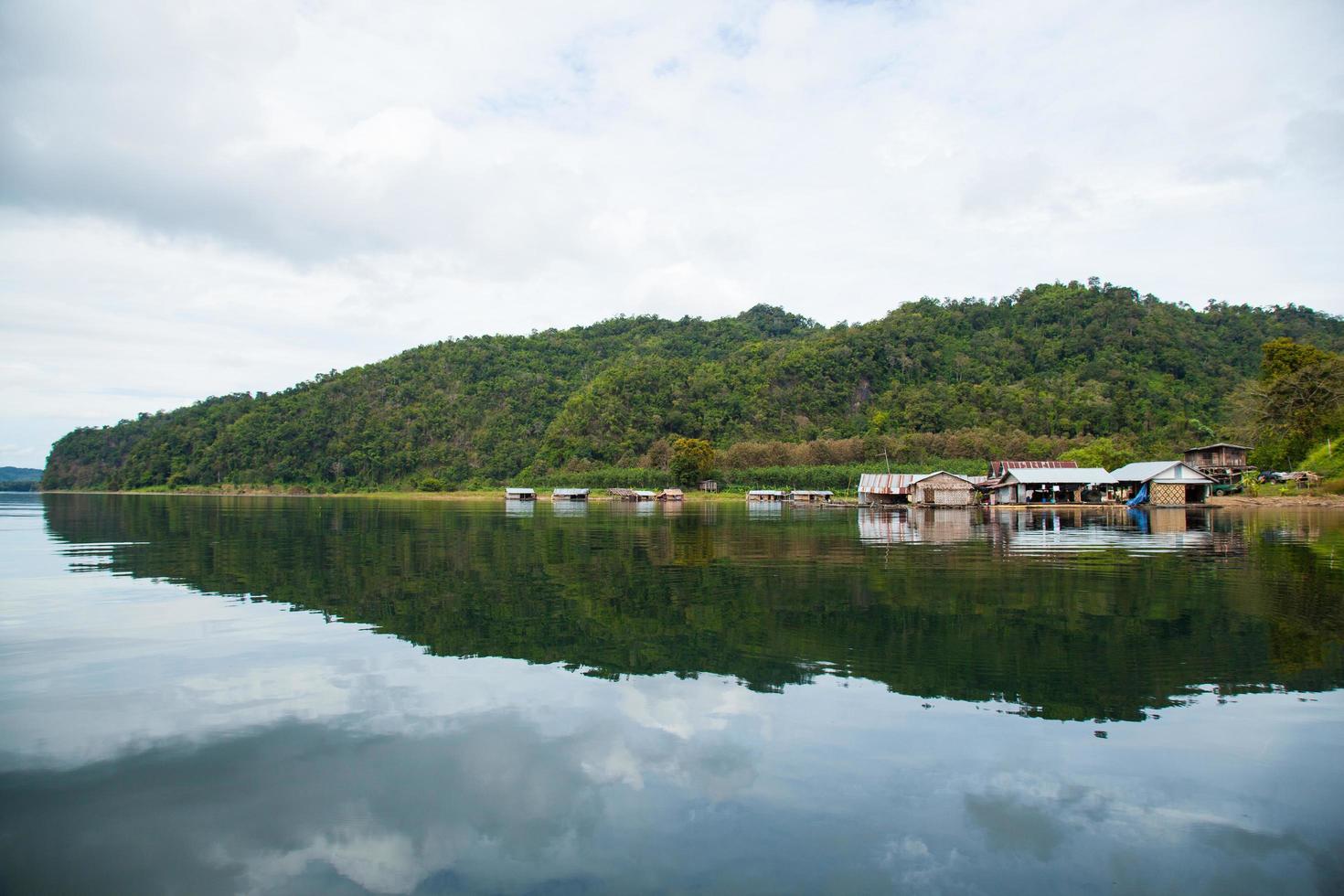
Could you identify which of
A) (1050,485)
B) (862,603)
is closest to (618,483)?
(1050,485)

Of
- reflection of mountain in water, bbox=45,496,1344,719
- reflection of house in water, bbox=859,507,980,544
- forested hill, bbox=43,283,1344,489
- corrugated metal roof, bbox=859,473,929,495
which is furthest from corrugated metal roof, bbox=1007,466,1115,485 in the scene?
forested hill, bbox=43,283,1344,489

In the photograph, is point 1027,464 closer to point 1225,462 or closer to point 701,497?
point 1225,462

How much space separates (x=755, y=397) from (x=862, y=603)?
113924 mm

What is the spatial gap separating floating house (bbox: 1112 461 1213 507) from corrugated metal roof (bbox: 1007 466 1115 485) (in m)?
3.23

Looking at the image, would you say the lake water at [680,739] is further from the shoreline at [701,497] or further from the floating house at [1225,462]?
the floating house at [1225,462]

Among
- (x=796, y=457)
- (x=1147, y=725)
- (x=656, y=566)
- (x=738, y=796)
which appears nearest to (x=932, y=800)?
(x=738, y=796)

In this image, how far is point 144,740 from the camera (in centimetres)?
780

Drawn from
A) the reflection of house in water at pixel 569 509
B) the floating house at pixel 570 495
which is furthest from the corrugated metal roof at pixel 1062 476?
the floating house at pixel 570 495

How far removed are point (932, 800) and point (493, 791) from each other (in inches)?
139

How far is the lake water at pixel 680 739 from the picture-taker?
17.9 feet

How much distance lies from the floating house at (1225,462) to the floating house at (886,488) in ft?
77.5

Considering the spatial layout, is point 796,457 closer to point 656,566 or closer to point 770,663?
point 656,566

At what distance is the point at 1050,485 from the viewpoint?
6475 centimetres

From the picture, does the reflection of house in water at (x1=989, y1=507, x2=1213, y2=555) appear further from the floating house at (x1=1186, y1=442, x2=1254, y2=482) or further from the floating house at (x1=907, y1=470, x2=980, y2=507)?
the floating house at (x1=1186, y1=442, x2=1254, y2=482)
